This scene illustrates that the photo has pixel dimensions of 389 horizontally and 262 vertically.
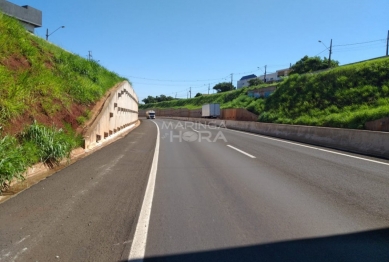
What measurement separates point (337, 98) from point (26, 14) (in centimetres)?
4210

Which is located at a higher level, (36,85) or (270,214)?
(36,85)

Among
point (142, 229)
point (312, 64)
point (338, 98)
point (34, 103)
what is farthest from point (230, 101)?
point (142, 229)

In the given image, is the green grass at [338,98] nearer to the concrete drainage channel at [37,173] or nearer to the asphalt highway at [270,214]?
the asphalt highway at [270,214]

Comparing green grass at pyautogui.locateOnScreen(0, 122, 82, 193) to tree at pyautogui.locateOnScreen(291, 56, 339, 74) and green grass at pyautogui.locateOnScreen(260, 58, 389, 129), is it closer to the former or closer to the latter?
green grass at pyautogui.locateOnScreen(260, 58, 389, 129)

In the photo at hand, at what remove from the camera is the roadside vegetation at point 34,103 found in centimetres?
712

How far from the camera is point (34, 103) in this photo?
962 centimetres

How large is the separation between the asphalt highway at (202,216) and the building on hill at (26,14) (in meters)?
41.0

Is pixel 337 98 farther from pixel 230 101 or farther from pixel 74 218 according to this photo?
pixel 230 101

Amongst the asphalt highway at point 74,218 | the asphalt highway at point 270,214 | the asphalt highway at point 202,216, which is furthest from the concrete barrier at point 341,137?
the asphalt highway at point 74,218

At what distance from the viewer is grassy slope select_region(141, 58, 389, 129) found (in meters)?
22.6

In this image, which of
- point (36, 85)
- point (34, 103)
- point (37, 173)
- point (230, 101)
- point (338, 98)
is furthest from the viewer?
point (230, 101)

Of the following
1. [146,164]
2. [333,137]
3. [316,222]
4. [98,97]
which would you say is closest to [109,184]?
[146,164]

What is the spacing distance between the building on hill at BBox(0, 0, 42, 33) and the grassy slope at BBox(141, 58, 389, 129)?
3464 centimetres

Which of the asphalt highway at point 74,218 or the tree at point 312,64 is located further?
the tree at point 312,64
